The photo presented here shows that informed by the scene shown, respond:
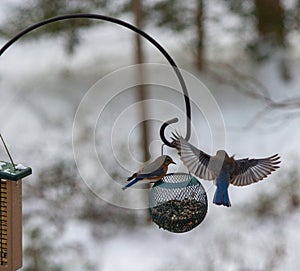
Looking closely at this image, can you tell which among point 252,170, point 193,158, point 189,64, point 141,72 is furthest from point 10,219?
point 189,64

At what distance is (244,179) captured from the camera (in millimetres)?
A: 2010

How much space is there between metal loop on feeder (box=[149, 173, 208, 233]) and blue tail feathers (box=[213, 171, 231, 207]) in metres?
0.14

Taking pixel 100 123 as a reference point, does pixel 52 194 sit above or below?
below

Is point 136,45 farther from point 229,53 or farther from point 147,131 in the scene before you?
point 229,53

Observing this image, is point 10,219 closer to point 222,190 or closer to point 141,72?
point 222,190

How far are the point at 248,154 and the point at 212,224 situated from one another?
96 centimetres

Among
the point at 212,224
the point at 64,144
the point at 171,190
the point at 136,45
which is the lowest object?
the point at 212,224

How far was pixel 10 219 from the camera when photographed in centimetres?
215

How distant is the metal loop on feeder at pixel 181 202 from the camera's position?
214cm

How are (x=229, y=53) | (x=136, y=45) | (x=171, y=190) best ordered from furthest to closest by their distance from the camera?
(x=229, y=53) → (x=136, y=45) → (x=171, y=190)

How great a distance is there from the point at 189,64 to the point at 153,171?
4.82m

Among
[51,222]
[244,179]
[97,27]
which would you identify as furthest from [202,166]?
[97,27]

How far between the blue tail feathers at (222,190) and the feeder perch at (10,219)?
21.3 inches

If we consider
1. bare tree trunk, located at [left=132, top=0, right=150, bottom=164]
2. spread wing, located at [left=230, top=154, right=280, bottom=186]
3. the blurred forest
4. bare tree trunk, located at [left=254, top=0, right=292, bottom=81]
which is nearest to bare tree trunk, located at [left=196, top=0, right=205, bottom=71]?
the blurred forest
